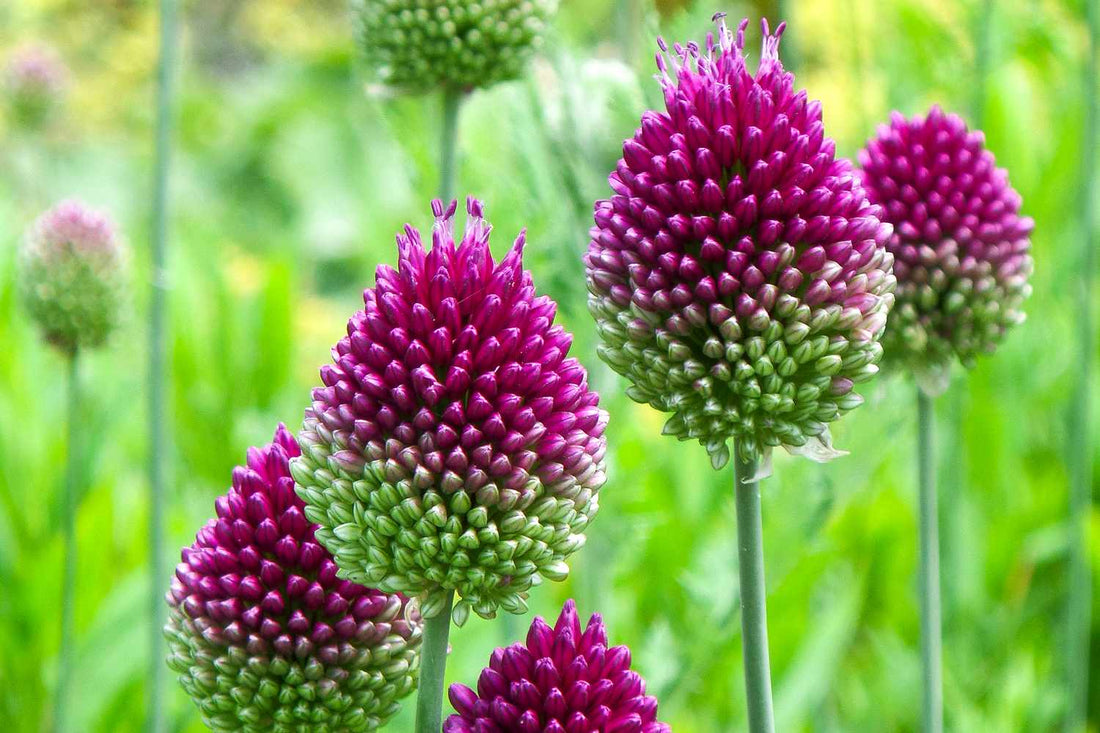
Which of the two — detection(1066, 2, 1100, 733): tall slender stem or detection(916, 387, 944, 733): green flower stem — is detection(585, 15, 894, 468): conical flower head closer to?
detection(916, 387, 944, 733): green flower stem

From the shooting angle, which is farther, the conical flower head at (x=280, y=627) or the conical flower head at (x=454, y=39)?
the conical flower head at (x=454, y=39)

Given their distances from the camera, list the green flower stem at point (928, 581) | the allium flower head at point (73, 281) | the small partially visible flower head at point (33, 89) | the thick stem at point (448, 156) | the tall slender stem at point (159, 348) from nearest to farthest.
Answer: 1. the green flower stem at point (928, 581)
2. the thick stem at point (448, 156)
3. the tall slender stem at point (159, 348)
4. the allium flower head at point (73, 281)
5. the small partially visible flower head at point (33, 89)

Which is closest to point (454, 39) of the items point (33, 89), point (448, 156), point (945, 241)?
point (448, 156)

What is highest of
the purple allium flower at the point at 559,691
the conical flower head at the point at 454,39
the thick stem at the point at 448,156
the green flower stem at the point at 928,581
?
the conical flower head at the point at 454,39

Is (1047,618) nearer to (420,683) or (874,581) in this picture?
(874,581)

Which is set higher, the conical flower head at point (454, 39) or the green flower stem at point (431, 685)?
the conical flower head at point (454, 39)

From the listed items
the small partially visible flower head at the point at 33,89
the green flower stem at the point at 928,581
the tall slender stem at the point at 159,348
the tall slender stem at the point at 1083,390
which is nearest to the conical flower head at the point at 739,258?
the green flower stem at the point at 928,581

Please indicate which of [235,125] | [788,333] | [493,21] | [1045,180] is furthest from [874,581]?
[235,125]

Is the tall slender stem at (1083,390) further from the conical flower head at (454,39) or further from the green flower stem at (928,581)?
the conical flower head at (454,39)
